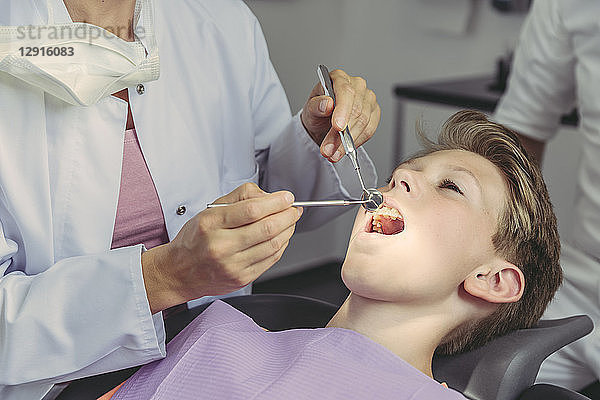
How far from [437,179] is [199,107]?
0.47 metres

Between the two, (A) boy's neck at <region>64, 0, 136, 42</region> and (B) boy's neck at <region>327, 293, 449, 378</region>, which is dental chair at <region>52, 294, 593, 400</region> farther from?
(A) boy's neck at <region>64, 0, 136, 42</region>

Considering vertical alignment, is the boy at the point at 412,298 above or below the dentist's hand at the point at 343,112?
below

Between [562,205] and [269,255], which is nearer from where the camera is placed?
[269,255]

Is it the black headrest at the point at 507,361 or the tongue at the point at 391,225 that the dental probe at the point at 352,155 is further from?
the black headrest at the point at 507,361

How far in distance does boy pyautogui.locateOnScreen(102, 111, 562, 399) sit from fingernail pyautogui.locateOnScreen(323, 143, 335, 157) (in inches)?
4.4

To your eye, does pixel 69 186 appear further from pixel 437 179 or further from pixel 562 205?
pixel 562 205

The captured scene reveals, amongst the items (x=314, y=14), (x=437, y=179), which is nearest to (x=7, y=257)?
(x=437, y=179)

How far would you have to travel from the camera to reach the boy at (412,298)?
1018 millimetres

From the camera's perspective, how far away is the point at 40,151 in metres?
1.10

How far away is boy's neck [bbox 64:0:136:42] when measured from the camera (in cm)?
113

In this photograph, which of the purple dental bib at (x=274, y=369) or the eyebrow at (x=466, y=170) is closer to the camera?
the purple dental bib at (x=274, y=369)

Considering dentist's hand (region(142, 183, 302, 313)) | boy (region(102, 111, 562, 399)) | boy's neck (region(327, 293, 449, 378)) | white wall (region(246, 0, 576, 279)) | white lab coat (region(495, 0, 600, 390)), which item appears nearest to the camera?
dentist's hand (region(142, 183, 302, 313))

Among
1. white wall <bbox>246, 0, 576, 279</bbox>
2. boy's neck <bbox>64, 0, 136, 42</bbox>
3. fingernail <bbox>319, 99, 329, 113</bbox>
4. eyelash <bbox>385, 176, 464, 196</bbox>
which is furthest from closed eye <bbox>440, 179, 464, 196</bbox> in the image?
white wall <bbox>246, 0, 576, 279</bbox>

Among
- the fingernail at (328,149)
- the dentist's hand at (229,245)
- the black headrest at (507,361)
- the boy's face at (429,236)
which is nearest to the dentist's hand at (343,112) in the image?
the fingernail at (328,149)
